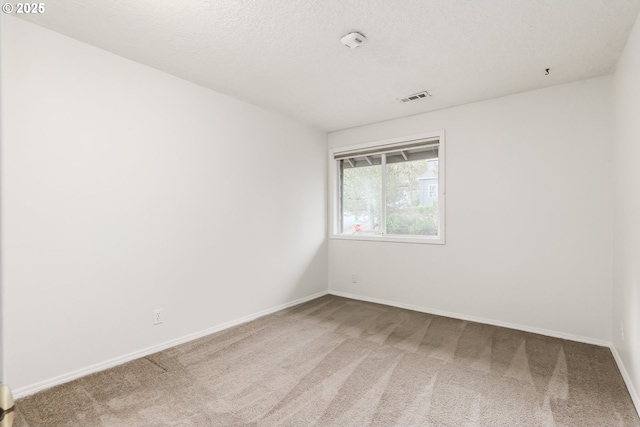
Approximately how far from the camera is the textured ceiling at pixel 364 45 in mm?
1947

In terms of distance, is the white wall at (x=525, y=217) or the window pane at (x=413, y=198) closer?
the white wall at (x=525, y=217)

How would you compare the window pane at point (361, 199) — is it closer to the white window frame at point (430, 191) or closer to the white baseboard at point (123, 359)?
the white window frame at point (430, 191)

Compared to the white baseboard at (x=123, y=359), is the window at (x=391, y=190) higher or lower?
higher

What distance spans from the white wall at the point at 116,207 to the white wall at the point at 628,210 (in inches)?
127

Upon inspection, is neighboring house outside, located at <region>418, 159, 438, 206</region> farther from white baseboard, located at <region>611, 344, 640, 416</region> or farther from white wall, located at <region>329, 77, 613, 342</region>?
white baseboard, located at <region>611, 344, 640, 416</region>

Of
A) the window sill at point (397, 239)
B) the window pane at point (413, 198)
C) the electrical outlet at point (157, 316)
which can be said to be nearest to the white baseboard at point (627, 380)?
the window sill at point (397, 239)

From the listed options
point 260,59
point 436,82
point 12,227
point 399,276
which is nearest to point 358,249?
point 399,276

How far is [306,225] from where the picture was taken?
4.40 meters

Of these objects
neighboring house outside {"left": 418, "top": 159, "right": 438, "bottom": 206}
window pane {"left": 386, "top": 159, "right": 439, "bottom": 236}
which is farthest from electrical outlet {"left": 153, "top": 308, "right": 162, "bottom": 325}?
neighboring house outside {"left": 418, "top": 159, "right": 438, "bottom": 206}

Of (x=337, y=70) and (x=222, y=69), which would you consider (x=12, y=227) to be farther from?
(x=337, y=70)

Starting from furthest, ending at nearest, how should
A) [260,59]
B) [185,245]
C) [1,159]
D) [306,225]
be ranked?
[306,225], [185,245], [260,59], [1,159]

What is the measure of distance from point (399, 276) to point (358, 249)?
71cm

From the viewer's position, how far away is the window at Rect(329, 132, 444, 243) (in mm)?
3951

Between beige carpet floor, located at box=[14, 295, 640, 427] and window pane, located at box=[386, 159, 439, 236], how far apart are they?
1386 mm
